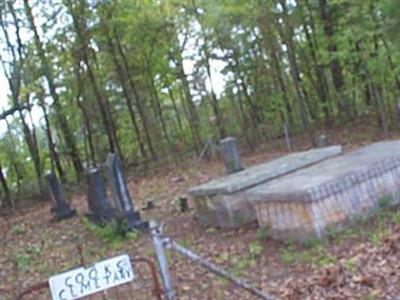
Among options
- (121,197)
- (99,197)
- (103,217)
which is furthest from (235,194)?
(99,197)

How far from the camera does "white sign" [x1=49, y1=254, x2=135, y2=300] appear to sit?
375 cm

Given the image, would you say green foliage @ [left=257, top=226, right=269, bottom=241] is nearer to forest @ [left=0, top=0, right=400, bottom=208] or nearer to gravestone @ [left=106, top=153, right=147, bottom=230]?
gravestone @ [left=106, top=153, right=147, bottom=230]

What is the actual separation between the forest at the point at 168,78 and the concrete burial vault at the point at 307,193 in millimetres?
6865

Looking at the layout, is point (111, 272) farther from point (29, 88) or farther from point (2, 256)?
point (29, 88)

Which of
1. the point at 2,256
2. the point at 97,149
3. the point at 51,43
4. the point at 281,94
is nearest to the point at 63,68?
the point at 51,43

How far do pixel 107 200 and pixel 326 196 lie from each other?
5337mm

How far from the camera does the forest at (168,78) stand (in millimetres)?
16188

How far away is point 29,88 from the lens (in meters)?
16.7

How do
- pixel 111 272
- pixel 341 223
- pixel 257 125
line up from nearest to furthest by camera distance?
pixel 111 272
pixel 341 223
pixel 257 125

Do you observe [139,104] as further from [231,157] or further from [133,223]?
[133,223]

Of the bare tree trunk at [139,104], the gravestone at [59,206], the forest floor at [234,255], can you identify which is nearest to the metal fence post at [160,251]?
the forest floor at [234,255]

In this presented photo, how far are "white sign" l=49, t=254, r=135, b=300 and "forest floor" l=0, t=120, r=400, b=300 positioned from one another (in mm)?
1950

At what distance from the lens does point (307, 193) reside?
6734 mm

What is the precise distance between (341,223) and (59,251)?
4884 mm
